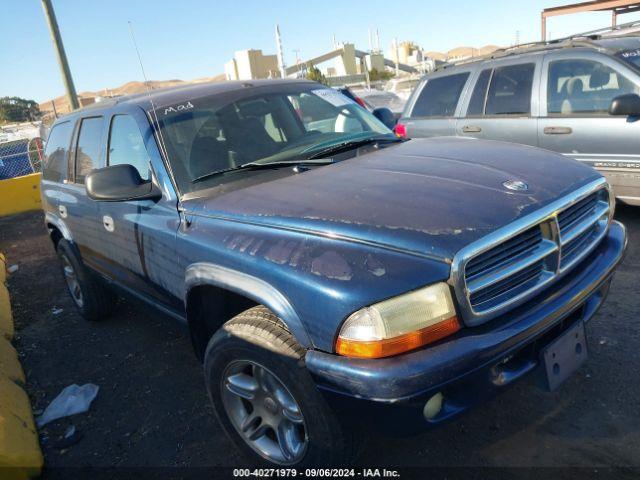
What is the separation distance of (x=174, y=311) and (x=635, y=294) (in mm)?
3305

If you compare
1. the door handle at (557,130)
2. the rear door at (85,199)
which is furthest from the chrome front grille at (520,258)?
the door handle at (557,130)

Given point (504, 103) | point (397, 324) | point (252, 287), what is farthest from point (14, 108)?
point (397, 324)

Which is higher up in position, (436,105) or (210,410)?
(436,105)

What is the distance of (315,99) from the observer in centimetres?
364

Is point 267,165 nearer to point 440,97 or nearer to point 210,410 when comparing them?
point 210,410

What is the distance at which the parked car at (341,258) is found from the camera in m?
1.77

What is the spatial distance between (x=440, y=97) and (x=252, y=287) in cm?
509

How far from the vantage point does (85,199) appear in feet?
12.2

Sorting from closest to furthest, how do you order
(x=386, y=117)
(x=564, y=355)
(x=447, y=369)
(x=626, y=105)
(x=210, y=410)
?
(x=447, y=369)
(x=564, y=355)
(x=210, y=410)
(x=386, y=117)
(x=626, y=105)

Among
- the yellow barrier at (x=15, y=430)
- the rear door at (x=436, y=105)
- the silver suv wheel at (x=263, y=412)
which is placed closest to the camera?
the silver suv wheel at (x=263, y=412)

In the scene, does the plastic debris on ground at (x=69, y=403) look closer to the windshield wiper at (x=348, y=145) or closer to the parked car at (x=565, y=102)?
the windshield wiper at (x=348, y=145)

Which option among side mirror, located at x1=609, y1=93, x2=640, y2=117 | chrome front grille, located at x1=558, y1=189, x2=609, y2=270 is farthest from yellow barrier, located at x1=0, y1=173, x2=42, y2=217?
chrome front grille, located at x1=558, y1=189, x2=609, y2=270

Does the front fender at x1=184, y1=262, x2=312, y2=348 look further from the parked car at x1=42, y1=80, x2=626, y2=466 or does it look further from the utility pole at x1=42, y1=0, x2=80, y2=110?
the utility pole at x1=42, y1=0, x2=80, y2=110

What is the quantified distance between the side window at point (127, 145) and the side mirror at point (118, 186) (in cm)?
16
